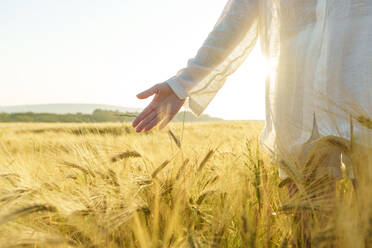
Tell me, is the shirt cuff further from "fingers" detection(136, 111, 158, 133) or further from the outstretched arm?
"fingers" detection(136, 111, 158, 133)

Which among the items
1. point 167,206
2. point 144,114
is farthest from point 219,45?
point 167,206

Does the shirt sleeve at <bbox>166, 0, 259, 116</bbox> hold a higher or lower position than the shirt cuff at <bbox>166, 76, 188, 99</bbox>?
higher

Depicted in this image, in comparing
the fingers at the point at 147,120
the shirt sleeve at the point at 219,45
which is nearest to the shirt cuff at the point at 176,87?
the shirt sleeve at the point at 219,45

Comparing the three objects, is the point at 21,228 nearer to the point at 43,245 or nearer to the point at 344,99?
the point at 43,245

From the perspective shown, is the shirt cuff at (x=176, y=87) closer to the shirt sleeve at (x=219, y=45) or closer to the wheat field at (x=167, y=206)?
the shirt sleeve at (x=219, y=45)

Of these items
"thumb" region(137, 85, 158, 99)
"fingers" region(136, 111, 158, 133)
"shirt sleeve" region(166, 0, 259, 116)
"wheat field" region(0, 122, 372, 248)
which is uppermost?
"shirt sleeve" region(166, 0, 259, 116)

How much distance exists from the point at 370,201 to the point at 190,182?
40 centimetres

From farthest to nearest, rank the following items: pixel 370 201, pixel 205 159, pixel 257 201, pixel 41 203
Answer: pixel 205 159, pixel 257 201, pixel 41 203, pixel 370 201

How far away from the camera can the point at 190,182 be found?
29.3 inches

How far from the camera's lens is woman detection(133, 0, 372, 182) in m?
0.66

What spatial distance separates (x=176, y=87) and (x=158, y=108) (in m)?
Result: 0.10

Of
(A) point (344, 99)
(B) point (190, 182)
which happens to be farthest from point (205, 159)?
A: (A) point (344, 99)

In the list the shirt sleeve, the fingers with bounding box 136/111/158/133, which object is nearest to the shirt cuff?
the shirt sleeve

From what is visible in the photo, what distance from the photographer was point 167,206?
752 millimetres
